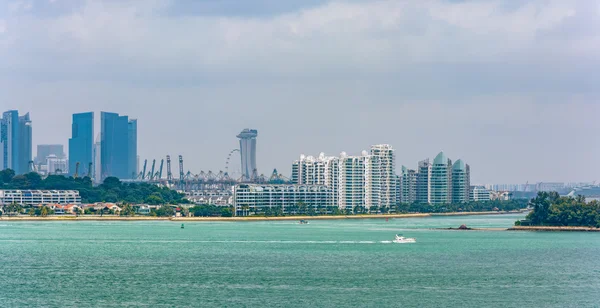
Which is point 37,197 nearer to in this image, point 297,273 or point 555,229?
point 555,229

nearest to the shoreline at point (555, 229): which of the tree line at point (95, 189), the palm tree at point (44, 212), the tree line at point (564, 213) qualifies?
the tree line at point (564, 213)

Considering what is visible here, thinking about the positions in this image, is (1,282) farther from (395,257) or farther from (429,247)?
(429,247)

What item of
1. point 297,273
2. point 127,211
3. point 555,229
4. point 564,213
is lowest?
point 297,273

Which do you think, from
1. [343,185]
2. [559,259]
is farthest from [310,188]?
[559,259]

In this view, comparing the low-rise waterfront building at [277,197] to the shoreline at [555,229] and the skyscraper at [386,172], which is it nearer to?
the skyscraper at [386,172]

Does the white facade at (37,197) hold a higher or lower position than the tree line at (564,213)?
higher

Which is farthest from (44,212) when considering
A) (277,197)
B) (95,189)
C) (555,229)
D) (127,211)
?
(555,229)

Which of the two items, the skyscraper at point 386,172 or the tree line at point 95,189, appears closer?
the tree line at point 95,189
